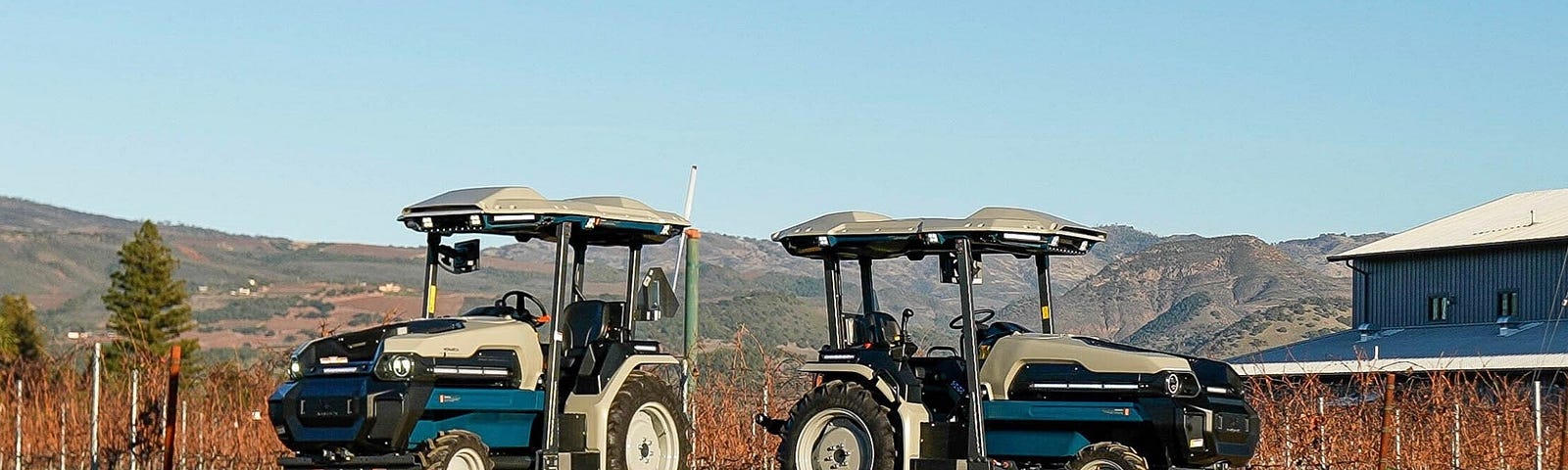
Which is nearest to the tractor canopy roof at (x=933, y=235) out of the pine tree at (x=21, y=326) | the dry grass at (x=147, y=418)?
the dry grass at (x=147, y=418)

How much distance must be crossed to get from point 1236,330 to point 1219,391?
13180cm

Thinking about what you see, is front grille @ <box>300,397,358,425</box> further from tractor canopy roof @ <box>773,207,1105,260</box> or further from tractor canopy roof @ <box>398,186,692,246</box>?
tractor canopy roof @ <box>773,207,1105,260</box>

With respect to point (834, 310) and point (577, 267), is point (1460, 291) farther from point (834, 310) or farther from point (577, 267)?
point (577, 267)

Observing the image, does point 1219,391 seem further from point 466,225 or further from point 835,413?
point 466,225

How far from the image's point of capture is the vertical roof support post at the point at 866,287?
17.7 meters

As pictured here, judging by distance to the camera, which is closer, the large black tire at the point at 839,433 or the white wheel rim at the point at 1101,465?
the white wheel rim at the point at 1101,465

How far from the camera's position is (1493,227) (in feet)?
177

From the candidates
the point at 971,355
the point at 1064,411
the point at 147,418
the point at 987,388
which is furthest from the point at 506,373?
the point at 147,418

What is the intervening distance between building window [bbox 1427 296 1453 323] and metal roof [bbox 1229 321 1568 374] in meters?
0.31

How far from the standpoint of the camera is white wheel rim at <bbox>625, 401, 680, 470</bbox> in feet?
56.6

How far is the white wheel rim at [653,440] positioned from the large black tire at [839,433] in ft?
3.65

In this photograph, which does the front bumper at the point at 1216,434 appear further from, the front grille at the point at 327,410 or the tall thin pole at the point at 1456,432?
the front grille at the point at 327,410

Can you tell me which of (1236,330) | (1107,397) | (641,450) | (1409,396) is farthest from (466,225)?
(1236,330)

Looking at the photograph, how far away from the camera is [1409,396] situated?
73.6 ft
